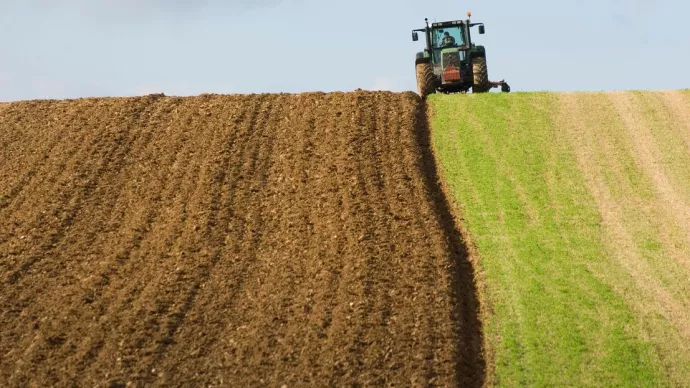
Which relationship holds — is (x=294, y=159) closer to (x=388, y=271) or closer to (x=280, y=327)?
(x=388, y=271)

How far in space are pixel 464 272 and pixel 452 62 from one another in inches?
548

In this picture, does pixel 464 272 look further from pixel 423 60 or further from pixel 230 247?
pixel 423 60

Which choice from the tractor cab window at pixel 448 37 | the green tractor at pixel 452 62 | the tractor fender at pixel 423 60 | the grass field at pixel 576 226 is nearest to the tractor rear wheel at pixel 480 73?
the green tractor at pixel 452 62

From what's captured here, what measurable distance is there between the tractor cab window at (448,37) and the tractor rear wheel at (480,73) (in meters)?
1.11

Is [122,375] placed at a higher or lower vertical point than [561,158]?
higher

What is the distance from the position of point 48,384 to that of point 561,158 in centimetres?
1368

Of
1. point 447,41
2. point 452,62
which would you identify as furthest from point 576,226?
point 447,41

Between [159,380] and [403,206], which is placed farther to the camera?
[403,206]

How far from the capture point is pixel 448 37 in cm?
3016

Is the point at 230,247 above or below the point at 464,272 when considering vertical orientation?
above

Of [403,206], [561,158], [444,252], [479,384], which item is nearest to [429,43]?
[561,158]

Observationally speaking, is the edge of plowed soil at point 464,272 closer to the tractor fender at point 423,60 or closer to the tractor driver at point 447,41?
the tractor fender at point 423,60

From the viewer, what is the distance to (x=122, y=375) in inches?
506

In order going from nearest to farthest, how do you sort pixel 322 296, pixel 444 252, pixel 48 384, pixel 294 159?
pixel 48 384 < pixel 322 296 < pixel 444 252 < pixel 294 159
